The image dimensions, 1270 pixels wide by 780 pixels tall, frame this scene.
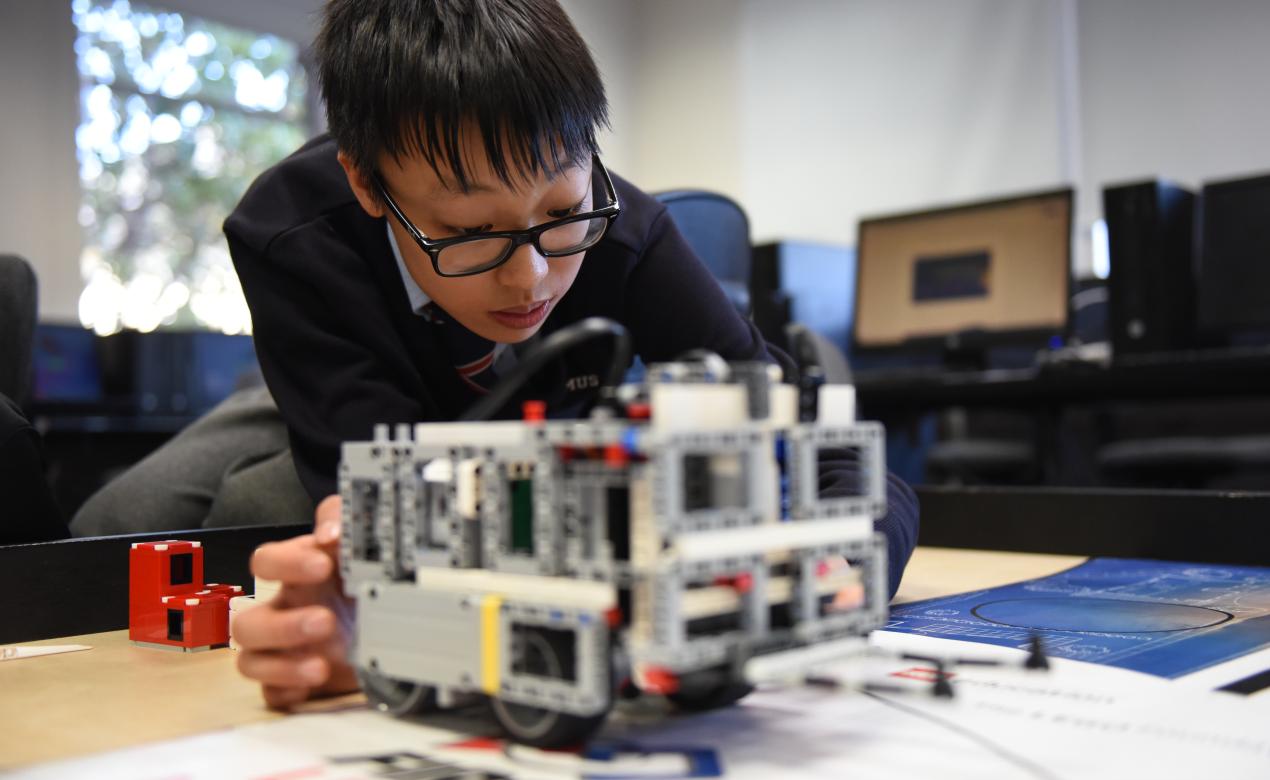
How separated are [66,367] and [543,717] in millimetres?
3510

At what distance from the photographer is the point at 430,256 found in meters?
0.94

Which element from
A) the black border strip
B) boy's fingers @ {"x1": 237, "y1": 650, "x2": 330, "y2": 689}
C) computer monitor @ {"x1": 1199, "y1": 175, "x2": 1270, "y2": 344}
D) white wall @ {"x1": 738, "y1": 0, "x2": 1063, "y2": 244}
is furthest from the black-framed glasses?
white wall @ {"x1": 738, "y1": 0, "x2": 1063, "y2": 244}

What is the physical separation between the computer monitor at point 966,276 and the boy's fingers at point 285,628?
2.88 m

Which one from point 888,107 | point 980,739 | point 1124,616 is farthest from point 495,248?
point 888,107

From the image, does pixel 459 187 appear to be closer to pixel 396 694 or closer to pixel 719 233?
pixel 396 694

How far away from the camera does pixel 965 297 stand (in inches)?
135

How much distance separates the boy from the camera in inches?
33.9

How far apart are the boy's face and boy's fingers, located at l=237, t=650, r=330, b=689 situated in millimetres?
352

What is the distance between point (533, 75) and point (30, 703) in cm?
59

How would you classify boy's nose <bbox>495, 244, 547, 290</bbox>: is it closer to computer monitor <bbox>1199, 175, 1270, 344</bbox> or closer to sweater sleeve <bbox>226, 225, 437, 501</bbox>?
sweater sleeve <bbox>226, 225, 437, 501</bbox>

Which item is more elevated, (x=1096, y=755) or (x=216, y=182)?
(x=216, y=182)

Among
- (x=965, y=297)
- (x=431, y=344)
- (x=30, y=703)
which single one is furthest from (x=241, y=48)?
(x=30, y=703)

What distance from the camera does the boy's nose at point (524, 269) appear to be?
90 cm

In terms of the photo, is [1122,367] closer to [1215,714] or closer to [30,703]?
[1215,714]
